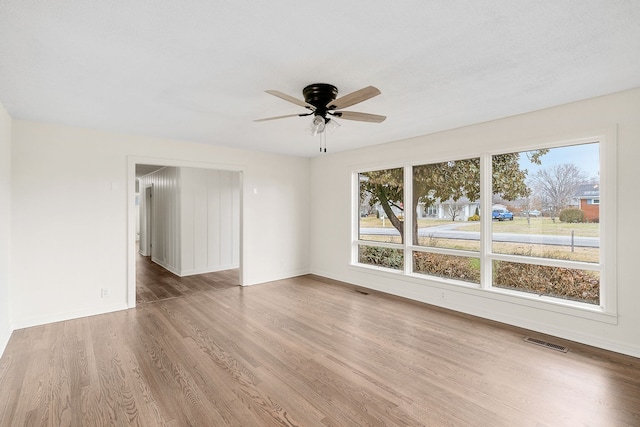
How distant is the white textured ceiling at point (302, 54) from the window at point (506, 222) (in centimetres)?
79

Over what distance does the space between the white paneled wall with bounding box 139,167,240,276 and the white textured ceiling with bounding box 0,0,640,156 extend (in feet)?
10.1

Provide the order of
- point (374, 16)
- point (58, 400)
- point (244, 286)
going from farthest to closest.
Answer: point (244, 286) → point (58, 400) → point (374, 16)

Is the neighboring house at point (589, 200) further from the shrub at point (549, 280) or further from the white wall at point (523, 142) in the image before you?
the shrub at point (549, 280)

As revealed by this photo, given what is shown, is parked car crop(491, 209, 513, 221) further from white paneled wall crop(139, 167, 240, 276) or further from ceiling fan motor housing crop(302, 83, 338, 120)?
white paneled wall crop(139, 167, 240, 276)

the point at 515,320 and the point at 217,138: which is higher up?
the point at 217,138

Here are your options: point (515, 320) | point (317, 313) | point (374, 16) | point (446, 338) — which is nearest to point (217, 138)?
point (317, 313)

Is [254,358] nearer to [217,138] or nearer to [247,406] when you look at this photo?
[247,406]

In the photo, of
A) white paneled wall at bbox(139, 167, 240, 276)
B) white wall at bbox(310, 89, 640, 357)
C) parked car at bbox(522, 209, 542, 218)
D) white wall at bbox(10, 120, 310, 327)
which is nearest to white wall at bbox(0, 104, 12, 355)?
white wall at bbox(10, 120, 310, 327)

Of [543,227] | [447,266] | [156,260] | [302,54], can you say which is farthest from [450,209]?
[156,260]

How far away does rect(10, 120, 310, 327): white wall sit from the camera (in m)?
3.74

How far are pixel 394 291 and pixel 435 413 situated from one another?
117 inches

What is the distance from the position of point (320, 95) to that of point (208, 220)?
196 inches

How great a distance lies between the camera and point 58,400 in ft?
7.57

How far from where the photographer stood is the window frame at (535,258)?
3074 millimetres
